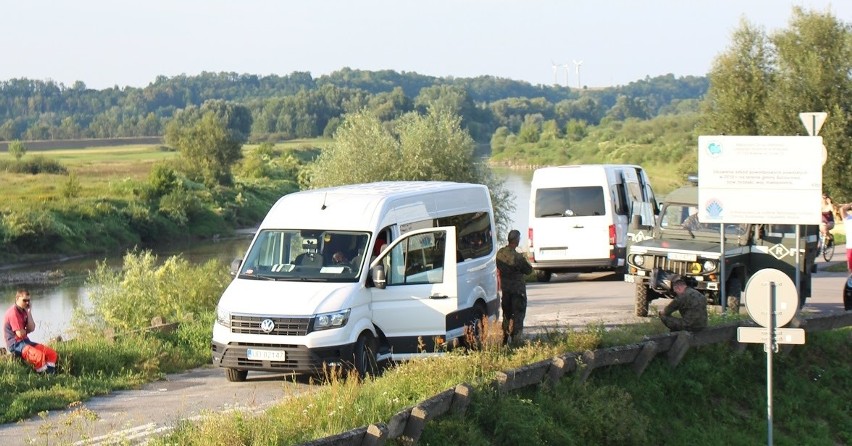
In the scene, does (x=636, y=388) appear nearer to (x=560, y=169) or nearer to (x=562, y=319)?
(x=562, y=319)

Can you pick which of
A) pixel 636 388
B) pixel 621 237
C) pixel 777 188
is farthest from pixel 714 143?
pixel 621 237

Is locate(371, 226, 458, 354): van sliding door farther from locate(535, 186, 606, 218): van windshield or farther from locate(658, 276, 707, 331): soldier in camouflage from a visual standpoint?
locate(535, 186, 606, 218): van windshield

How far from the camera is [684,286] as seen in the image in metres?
15.5

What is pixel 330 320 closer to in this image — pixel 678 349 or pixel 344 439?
pixel 344 439

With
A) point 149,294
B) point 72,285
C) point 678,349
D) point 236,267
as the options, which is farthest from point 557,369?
point 72,285

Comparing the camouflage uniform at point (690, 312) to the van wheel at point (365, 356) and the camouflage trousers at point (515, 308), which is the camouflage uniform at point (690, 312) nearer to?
the camouflage trousers at point (515, 308)

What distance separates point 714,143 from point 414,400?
858 cm

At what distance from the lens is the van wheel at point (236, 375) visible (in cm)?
1371

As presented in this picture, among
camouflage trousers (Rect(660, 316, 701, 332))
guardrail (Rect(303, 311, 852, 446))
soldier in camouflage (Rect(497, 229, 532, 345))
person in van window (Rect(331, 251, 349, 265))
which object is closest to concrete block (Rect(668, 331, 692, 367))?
guardrail (Rect(303, 311, 852, 446))

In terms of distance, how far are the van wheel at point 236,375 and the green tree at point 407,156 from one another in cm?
2404

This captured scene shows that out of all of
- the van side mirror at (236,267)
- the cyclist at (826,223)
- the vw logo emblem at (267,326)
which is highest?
the van side mirror at (236,267)

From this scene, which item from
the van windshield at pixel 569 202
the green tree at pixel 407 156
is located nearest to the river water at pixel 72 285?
the green tree at pixel 407 156

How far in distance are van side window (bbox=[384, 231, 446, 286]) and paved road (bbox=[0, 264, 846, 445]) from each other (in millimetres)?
1698

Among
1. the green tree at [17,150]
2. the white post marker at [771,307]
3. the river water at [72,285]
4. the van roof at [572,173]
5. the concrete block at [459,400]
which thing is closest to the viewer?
the concrete block at [459,400]
